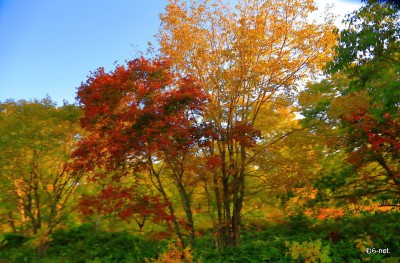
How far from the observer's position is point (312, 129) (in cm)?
1027

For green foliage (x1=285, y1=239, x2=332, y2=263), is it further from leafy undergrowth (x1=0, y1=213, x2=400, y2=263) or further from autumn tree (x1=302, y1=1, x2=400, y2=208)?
autumn tree (x1=302, y1=1, x2=400, y2=208)

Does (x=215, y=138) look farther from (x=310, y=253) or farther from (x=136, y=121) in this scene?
(x=310, y=253)

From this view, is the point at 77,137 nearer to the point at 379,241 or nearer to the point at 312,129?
the point at 312,129

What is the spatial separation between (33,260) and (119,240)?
392cm

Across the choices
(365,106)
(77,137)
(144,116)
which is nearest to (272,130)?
(365,106)

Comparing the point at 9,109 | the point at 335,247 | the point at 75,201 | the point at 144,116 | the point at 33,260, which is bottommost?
the point at 335,247

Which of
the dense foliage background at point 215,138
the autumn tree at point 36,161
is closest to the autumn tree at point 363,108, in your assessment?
the dense foliage background at point 215,138

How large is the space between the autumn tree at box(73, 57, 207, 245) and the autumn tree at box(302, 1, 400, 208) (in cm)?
403

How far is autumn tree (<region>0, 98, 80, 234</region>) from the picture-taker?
9.14 m

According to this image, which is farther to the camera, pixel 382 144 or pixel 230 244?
pixel 230 244

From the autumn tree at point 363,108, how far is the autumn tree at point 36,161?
825 cm

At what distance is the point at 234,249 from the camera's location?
9.75m

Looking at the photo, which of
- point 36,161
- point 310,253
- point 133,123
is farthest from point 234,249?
point 36,161

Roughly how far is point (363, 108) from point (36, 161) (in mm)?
10253
